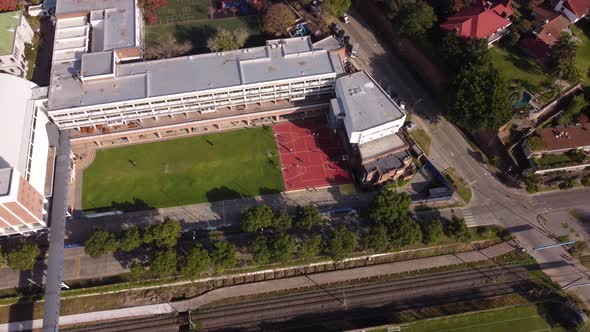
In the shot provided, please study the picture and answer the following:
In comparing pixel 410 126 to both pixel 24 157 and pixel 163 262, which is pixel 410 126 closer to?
pixel 163 262

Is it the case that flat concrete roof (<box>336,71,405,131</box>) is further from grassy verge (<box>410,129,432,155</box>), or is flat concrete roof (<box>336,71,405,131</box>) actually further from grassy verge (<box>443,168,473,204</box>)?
grassy verge (<box>443,168,473,204</box>)

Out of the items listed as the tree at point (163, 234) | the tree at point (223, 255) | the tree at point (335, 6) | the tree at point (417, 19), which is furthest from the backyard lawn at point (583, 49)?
the tree at point (163, 234)

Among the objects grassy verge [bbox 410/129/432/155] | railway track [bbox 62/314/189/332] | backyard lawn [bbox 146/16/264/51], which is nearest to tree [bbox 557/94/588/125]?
grassy verge [bbox 410/129/432/155]

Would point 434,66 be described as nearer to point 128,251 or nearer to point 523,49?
point 523,49

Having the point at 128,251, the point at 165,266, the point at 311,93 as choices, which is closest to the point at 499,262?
the point at 311,93

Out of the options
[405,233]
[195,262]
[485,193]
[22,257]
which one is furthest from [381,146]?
[22,257]
